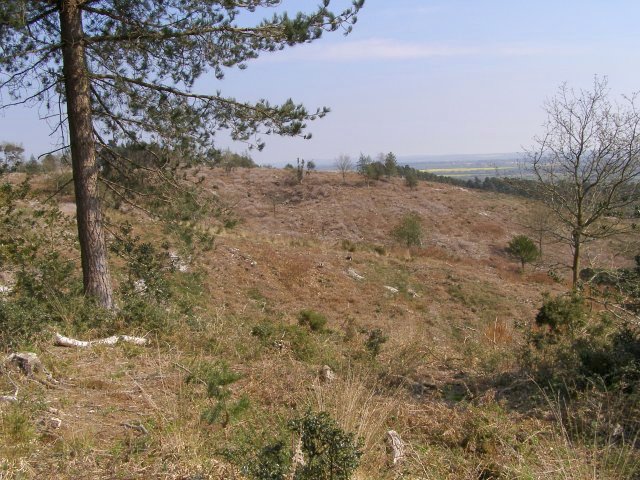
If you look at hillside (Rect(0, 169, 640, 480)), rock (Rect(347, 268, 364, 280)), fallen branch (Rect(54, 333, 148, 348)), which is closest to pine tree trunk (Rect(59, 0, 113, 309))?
hillside (Rect(0, 169, 640, 480))

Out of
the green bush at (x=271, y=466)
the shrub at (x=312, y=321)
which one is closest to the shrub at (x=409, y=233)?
the shrub at (x=312, y=321)

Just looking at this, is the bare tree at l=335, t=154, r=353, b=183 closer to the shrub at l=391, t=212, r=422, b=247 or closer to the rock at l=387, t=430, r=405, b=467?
the shrub at l=391, t=212, r=422, b=247

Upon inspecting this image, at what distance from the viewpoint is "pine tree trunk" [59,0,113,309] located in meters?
6.73

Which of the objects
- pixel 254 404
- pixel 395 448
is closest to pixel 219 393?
pixel 254 404

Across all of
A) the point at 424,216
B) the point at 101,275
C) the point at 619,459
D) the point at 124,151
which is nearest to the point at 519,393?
the point at 619,459

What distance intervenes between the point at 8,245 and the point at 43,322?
7.98 ft

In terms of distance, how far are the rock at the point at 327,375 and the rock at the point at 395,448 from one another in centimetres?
141

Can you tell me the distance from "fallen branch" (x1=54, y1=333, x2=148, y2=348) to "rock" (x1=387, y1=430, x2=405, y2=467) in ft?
10.5

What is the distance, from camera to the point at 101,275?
23.1 feet

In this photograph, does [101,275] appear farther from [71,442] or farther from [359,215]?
[359,215]

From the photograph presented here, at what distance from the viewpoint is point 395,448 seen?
11.3ft

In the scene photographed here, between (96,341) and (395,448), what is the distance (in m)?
3.59

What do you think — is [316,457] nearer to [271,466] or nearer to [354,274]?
[271,466]

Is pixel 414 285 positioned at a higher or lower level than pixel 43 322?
lower
